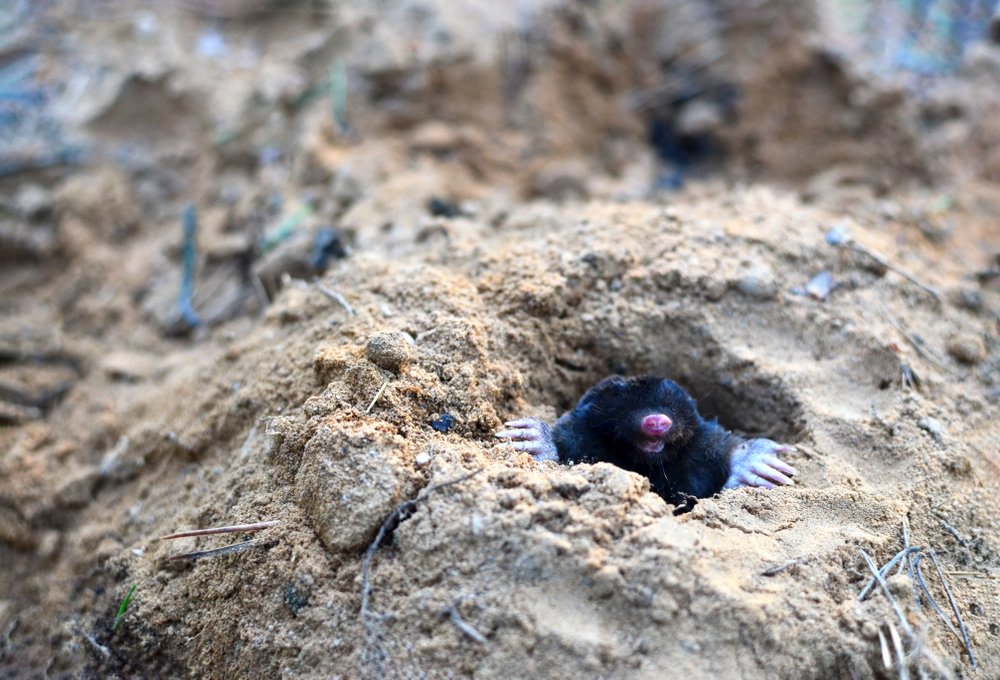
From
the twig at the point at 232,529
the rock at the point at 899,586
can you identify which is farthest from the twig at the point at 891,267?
the twig at the point at 232,529

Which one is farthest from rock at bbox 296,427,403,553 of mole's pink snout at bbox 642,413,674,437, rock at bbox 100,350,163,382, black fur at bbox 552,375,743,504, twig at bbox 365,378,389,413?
rock at bbox 100,350,163,382

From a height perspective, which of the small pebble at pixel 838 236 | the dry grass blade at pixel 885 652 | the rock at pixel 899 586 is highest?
the small pebble at pixel 838 236

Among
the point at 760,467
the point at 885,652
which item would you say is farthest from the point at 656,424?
the point at 885,652

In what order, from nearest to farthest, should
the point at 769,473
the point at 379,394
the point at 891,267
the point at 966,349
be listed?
1. the point at 379,394
2. the point at 769,473
3. the point at 966,349
4. the point at 891,267

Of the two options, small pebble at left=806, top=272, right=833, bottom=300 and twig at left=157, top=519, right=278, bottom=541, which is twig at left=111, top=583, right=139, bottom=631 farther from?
small pebble at left=806, top=272, right=833, bottom=300

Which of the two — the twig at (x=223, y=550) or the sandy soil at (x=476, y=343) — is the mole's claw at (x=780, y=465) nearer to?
the sandy soil at (x=476, y=343)

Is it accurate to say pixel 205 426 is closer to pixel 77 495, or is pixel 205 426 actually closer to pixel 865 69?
pixel 77 495

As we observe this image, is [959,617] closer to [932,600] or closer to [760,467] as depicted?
[932,600]
